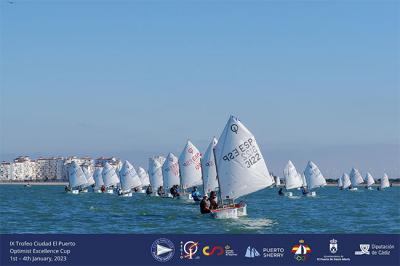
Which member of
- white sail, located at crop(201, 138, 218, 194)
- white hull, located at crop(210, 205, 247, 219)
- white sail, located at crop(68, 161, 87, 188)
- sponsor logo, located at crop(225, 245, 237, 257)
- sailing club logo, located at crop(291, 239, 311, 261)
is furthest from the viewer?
white sail, located at crop(68, 161, 87, 188)

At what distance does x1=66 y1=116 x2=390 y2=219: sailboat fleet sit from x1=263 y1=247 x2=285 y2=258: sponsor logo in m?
24.2

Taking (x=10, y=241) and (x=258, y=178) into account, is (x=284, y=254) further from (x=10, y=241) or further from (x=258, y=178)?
→ (x=258, y=178)

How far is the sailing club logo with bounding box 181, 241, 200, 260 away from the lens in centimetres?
2397

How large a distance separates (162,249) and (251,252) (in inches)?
116

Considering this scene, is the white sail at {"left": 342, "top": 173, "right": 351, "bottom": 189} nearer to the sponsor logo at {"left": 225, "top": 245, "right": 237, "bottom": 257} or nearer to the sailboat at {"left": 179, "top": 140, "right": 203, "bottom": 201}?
the sailboat at {"left": 179, "top": 140, "right": 203, "bottom": 201}

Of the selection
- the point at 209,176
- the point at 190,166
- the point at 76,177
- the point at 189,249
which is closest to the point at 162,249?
the point at 189,249

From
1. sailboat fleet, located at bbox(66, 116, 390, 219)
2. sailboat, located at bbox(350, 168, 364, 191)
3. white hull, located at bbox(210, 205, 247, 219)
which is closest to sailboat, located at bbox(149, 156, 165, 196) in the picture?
sailboat fleet, located at bbox(66, 116, 390, 219)

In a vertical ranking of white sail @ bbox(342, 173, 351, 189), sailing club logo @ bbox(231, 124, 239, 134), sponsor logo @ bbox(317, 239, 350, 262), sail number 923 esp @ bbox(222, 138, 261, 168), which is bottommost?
sponsor logo @ bbox(317, 239, 350, 262)

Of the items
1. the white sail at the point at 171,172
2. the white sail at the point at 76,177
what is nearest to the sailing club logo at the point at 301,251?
the white sail at the point at 171,172

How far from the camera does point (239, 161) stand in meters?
48.5

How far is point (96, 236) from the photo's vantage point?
2417cm

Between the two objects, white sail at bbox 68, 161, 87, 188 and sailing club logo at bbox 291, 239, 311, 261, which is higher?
A: white sail at bbox 68, 161, 87, 188

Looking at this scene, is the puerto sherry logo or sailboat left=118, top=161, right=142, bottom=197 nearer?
the puerto sherry logo

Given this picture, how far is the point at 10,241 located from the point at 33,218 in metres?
30.2
